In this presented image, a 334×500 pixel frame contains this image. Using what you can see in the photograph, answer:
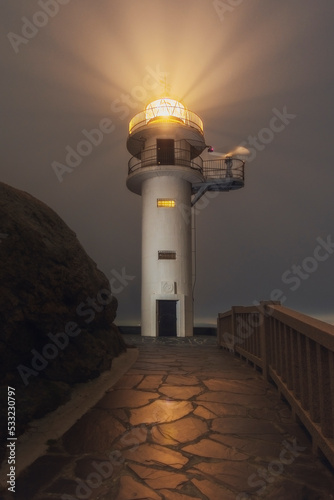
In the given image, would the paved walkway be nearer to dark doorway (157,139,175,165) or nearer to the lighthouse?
the lighthouse

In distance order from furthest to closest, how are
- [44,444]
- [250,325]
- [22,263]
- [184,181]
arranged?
[184,181], [250,325], [22,263], [44,444]

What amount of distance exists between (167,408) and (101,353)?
70.1 inches

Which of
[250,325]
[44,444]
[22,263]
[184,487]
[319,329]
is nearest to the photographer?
[184,487]

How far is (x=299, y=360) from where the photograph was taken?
163 inches

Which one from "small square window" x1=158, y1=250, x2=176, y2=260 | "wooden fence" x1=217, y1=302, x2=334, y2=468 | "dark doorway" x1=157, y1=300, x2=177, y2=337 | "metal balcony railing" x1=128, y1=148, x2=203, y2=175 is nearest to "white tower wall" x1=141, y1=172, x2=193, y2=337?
"small square window" x1=158, y1=250, x2=176, y2=260

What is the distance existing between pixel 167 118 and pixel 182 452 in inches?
723

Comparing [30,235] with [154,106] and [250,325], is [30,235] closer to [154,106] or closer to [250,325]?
[250,325]

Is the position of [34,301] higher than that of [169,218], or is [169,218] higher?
[169,218]

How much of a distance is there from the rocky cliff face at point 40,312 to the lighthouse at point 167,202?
11.6 meters

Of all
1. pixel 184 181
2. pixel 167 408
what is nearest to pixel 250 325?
pixel 167 408

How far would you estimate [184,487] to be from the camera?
292cm

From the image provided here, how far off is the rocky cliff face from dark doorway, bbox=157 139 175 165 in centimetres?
1335

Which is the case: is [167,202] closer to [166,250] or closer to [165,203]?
[165,203]

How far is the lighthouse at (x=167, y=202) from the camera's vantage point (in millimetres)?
17984
